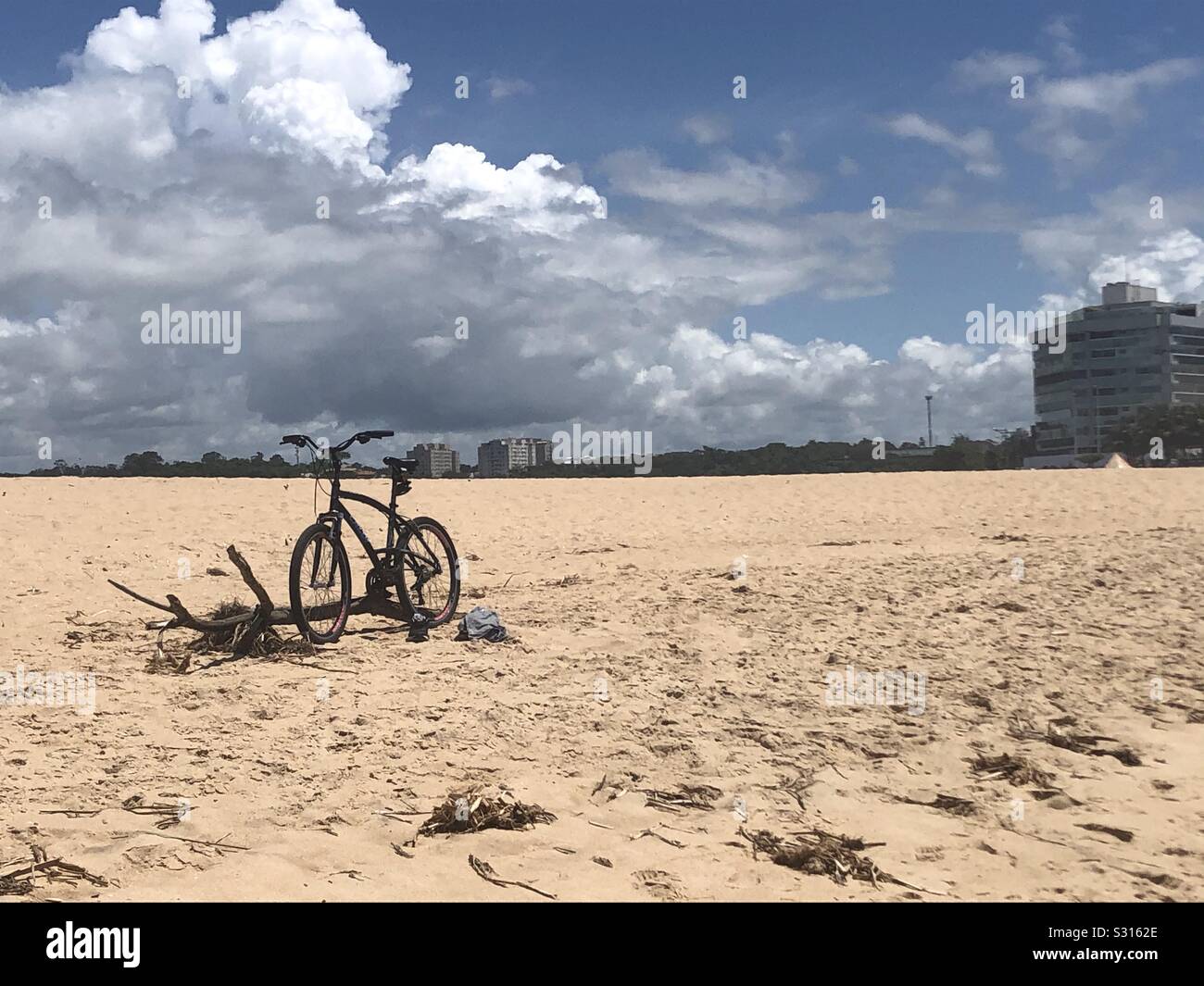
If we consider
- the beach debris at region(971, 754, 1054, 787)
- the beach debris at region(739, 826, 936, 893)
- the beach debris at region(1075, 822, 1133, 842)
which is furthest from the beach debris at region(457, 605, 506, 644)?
the beach debris at region(1075, 822, 1133, 842)

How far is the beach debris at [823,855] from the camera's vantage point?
13.3 ft

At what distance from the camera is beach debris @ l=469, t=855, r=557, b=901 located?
3.83m

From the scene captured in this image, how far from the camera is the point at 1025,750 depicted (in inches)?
226

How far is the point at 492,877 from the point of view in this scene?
155 inches

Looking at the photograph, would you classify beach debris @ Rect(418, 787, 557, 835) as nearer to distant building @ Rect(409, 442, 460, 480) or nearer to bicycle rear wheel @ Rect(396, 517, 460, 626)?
bicycle rear wheel @ Rect(396, 517, 460, 626)

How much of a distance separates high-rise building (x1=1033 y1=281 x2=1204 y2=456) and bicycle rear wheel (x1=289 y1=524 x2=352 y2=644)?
156 metres

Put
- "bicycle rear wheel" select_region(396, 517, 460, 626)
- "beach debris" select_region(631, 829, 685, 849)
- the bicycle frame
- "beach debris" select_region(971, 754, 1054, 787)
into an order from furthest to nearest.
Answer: "bicycle rear wheel" select_region(396, 517, 460, 626) → the bicycle frame → "beach debris" select_region(971, 754, 1054, 787) → "beach debris" select_region(631, 829, 685, 849)

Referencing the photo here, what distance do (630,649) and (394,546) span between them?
243 centimetres

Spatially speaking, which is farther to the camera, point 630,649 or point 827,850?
point 630,649

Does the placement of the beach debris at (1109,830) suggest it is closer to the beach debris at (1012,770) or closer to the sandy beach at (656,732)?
the sandy beach at (656,732)

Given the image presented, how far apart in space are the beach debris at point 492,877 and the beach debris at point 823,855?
103cm

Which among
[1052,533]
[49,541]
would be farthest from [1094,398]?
[49,541]

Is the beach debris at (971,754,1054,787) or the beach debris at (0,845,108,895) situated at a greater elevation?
the beach debris at (0,845,108,895)
